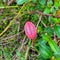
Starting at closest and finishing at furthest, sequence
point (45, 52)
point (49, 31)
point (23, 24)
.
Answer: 1. point (45, 52)
2. point (49, 31)
3. point (23, 24)

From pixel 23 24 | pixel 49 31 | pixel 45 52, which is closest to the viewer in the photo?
pixel 45 52

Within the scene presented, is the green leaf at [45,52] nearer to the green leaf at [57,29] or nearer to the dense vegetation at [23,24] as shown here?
the dense vegetation at [23,24]

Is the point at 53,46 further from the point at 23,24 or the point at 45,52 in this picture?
the point at 23,24

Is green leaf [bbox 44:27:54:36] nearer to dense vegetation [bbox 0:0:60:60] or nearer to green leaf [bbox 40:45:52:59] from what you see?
dense vegetation [bbox 0:0:60:60]

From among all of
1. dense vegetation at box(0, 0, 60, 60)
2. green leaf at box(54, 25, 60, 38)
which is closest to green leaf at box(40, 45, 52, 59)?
dense vegetation at box(0, 0, 60, 60)

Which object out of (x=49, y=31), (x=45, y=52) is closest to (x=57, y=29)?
(x=49, y=31)

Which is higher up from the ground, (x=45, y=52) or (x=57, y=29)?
(x=57, y=29)

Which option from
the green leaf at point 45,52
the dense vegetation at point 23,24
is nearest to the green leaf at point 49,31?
the dense vegetation at point 23,24

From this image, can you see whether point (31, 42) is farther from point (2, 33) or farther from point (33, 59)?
point (2, 33)
